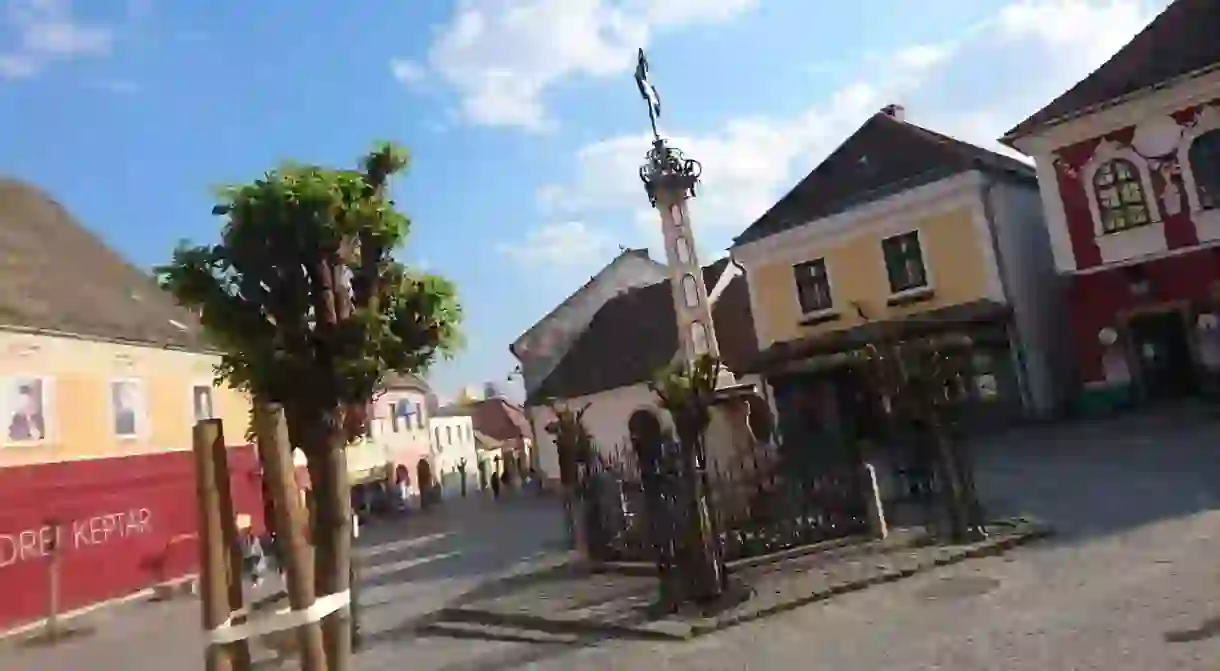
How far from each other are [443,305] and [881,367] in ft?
26.8

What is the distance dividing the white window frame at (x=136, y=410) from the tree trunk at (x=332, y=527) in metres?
18.8

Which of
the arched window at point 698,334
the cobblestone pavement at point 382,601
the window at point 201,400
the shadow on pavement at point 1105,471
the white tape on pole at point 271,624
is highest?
the window at point 201,400

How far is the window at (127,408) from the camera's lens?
21.8 meters

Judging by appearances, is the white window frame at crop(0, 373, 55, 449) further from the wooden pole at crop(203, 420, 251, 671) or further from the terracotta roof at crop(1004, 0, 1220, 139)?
the terracotta roof at crop(1004, 0, 1220, 139)

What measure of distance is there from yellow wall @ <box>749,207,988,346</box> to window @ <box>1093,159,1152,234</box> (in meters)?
2.93

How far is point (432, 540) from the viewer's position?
1008 inches

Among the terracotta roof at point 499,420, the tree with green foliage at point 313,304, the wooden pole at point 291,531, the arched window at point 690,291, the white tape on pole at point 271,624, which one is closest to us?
the white tape on pole at point 271,624

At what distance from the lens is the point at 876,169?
26.5 meters

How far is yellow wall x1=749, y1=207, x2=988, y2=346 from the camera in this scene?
24078 millimetres

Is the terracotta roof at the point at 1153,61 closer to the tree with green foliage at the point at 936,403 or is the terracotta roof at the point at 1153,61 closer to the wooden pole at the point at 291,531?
→ the tree with green foliage at the point at 936,403

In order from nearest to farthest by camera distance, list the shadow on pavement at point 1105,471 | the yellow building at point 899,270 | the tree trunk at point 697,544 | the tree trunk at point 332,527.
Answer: the tree trunk at point 332,527 → the tree trunk at point 697,544 → the shadow on pavement at point 1105,471 → the yellow building at point 899,270

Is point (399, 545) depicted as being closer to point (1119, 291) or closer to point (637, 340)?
point (637, 340)

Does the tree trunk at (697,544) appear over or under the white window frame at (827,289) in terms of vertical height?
under

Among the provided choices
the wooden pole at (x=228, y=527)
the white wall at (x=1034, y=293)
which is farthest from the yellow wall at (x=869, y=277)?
the wooden pole at (x=228, y=527)
